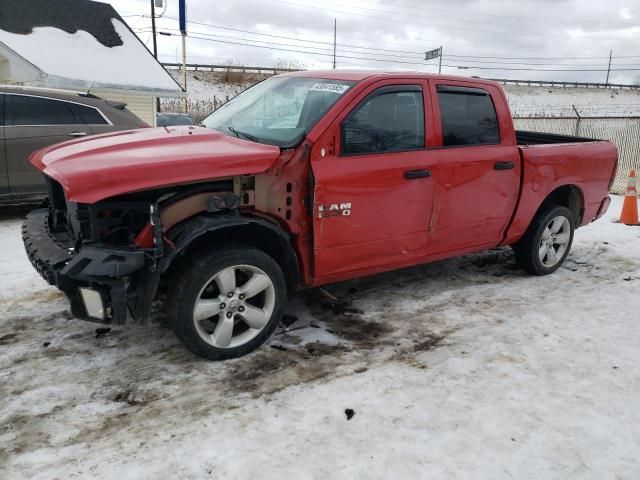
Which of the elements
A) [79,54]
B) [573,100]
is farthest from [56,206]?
[573,100]

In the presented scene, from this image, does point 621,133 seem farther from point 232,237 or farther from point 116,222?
point 116,222

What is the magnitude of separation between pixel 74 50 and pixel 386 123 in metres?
14.8

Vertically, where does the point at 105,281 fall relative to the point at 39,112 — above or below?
below

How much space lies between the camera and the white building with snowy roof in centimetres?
1366

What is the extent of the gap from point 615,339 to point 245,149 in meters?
3.01

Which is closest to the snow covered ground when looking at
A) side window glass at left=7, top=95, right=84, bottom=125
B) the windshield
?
the windshield

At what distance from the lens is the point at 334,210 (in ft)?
11.6

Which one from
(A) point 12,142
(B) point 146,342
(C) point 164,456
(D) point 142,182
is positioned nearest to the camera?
(C) point 164,456

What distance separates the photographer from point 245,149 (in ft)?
10.8

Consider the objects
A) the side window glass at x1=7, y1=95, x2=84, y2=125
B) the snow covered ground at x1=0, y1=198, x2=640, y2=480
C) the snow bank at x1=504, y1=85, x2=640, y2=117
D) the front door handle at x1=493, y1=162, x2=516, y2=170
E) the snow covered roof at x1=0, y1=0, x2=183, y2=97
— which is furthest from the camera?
the snow bank at x1=504, y1=85, x2=640, y2=117

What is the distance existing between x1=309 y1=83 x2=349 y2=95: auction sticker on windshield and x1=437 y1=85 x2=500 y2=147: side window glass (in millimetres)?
879

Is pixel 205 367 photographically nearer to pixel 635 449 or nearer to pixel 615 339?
pixel 635 449

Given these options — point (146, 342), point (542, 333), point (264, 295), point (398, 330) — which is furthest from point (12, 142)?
point (542, 333)

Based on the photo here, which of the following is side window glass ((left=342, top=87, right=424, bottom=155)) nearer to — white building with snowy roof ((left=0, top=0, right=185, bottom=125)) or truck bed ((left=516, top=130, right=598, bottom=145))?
truck bed ((left=516, top=130, right=598, bottom=145))
